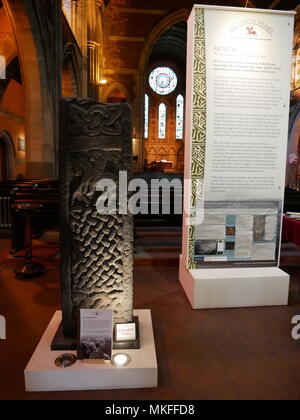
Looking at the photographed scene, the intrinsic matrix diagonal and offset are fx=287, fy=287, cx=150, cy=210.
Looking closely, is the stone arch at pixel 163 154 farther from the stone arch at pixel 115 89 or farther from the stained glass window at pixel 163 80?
the stone arch at pixel 115 89

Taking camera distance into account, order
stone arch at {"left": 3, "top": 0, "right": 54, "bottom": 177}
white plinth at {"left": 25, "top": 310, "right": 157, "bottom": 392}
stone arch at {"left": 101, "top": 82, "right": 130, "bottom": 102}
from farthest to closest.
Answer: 1. stone arch at {"left": 101, "top": 82, "right": 130, "bottom": 102}
2. stone arch at {"left": 3, "top": 0, "right": 54, "bottom": 177}
3. white plinth at {"left": 25, "top": 310, "right": 157, "bottom": 392}

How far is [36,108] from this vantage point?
22.5 ft

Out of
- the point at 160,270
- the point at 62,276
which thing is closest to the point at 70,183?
the point at 62,276

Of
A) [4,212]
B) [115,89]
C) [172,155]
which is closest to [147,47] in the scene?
[115,89]

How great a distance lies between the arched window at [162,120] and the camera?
21634 mm

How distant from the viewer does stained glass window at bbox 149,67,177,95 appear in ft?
70.5

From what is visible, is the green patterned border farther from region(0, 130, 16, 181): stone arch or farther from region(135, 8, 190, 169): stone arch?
region(135, 8, 190, 169): stone arch

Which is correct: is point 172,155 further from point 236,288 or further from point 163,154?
point 236,288

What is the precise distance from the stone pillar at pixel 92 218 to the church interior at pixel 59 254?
13 centimetres

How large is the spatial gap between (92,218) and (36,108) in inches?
236

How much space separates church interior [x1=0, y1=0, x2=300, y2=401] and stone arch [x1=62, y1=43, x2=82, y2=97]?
3cm

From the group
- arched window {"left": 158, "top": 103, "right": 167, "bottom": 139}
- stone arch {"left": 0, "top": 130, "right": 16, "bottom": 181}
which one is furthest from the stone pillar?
arched window {"left": 158, "top": 103, "right": 167, "bottom": 139}

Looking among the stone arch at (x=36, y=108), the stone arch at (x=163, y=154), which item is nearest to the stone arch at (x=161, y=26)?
the stone arch at (x=163, y=154)
